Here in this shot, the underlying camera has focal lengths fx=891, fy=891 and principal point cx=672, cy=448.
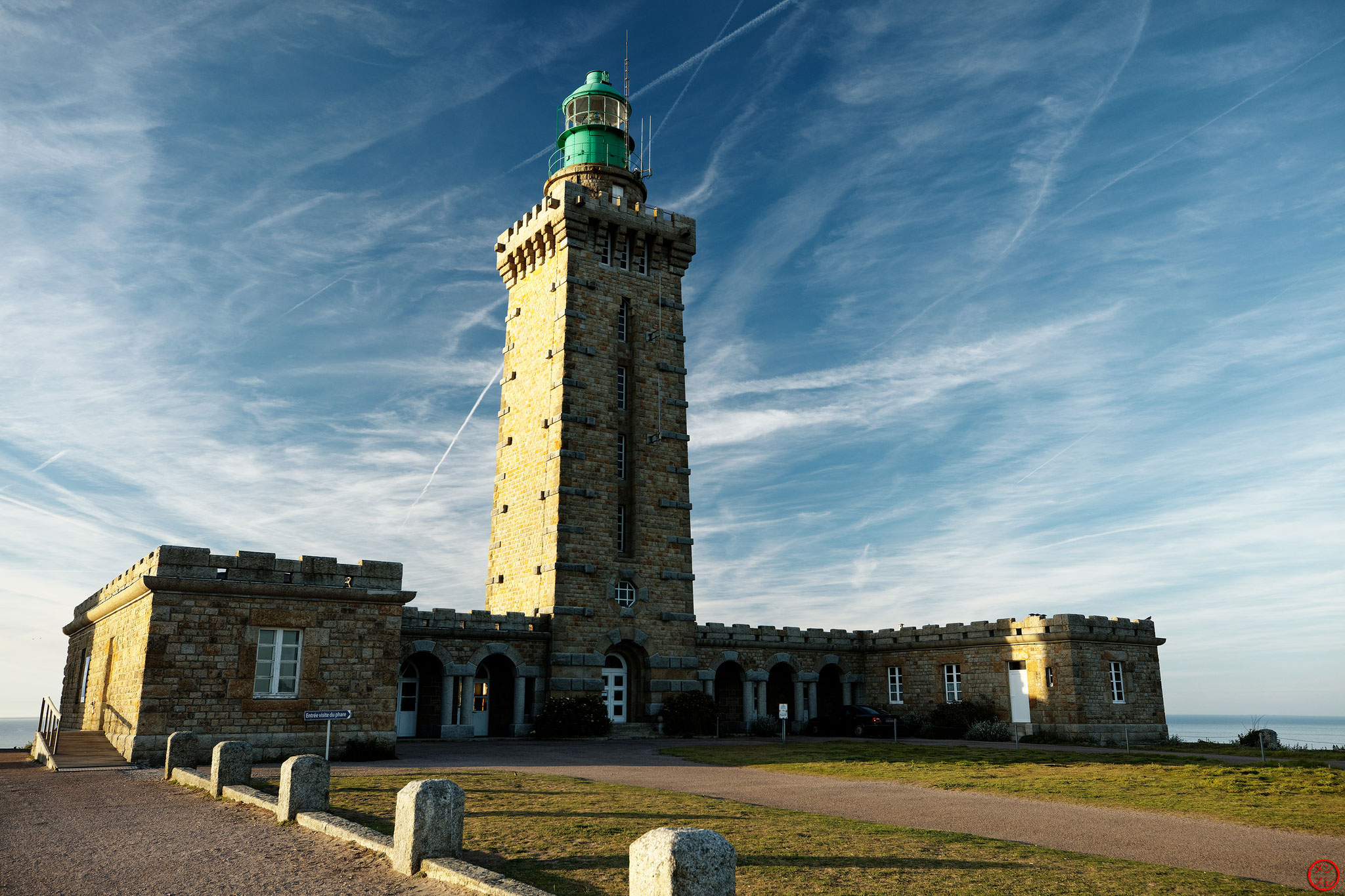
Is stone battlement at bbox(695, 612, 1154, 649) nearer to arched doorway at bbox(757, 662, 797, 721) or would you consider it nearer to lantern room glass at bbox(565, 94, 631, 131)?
arched doorway at bbox(757, 662, 797, 721)

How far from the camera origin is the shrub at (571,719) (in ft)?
88.9

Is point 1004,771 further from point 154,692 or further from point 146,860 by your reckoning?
point 154,692

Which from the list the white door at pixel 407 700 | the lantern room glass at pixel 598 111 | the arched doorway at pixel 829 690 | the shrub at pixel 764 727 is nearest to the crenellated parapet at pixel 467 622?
the white door at pixel 407 700

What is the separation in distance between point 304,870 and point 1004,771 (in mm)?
13772

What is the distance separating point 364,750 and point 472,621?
8.00m

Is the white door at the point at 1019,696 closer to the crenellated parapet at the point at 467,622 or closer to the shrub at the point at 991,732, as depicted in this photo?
the shrub at the point at 991,732

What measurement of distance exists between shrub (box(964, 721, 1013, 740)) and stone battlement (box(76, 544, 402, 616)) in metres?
18.5

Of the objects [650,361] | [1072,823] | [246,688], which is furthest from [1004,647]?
[246,688]

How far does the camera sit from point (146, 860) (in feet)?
28.5

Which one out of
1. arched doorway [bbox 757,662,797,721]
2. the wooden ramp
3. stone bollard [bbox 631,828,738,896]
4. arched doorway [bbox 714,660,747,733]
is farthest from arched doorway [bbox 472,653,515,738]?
stone bollard [bbox 631,828,738,896]

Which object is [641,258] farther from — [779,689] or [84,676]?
[84,676]

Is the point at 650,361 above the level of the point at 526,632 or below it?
above

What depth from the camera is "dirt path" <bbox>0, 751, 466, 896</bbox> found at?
25.1 feet

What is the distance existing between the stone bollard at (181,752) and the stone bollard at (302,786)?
18.3 ft
